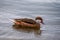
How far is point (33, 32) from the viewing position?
7.47ft

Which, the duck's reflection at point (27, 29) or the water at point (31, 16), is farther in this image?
the duck's reflection at point (27, 29)

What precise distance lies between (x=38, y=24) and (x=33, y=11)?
0.89 metres

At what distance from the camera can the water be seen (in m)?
2.18

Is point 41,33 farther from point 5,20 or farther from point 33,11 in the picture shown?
point 33,11

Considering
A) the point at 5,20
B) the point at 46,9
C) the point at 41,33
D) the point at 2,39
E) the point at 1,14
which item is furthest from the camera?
the point at 46,9

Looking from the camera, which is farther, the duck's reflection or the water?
the duck's reflection

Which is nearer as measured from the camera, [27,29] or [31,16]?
[27,29]

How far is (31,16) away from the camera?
291 cm

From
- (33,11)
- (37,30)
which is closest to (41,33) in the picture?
(37,30)

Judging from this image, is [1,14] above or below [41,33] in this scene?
above

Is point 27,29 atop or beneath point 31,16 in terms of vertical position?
beneath

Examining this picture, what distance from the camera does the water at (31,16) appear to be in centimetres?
218

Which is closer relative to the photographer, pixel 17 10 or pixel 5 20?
pixel 5 20

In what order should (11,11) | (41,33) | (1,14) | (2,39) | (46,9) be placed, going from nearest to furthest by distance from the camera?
(2,39)
(41,33)
(1,14)
(11,11)
(46,9)
